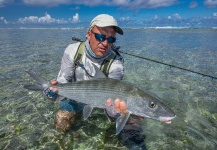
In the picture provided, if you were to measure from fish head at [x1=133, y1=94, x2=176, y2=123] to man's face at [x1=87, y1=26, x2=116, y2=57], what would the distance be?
6.04 feet

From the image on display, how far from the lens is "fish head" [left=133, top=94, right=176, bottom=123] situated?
3.81 m

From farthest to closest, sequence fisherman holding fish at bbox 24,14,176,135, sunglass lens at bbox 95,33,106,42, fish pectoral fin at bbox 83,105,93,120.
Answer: sunglass lens at bbox 95,33,106,42 < fish pectoral fin at bbox 83,105,93,120 < fisherman holding fish at bbox 24,14,176,135

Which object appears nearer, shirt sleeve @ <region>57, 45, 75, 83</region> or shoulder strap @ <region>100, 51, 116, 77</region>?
shoulder strap @ <region>100, 51, 116, 77</region>

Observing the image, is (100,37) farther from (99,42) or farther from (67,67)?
(67,67)

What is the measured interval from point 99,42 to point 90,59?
27.6 inches

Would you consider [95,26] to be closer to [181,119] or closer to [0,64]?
[181,119]

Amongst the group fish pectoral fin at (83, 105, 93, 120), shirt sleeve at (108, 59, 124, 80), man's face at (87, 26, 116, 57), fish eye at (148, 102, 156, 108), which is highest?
man's face at (87, 26, 116, 57)

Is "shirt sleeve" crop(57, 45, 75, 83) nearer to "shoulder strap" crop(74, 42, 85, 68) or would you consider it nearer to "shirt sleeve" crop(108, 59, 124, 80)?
"shoulder strap" crop(74, 42, 85, 68)

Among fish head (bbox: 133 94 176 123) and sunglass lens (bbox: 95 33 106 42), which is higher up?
sunglass lens (bbox: 95 33 106 42)

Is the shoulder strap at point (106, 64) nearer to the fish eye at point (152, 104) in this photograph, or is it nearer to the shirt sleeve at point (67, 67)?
the shirt sleeve at point (67, 67)

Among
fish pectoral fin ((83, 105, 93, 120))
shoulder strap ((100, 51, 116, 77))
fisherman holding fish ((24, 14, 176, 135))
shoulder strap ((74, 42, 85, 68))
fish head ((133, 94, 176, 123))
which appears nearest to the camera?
fish head ((133, 94, 176, 123))

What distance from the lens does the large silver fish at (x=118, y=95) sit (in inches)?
153

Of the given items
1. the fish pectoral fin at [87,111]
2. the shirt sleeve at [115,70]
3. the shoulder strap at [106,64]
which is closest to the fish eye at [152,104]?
the fish pectoral fin at [87,111]

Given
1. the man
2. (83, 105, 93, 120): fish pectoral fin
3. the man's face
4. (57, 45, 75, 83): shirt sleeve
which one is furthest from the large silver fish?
the man's face
